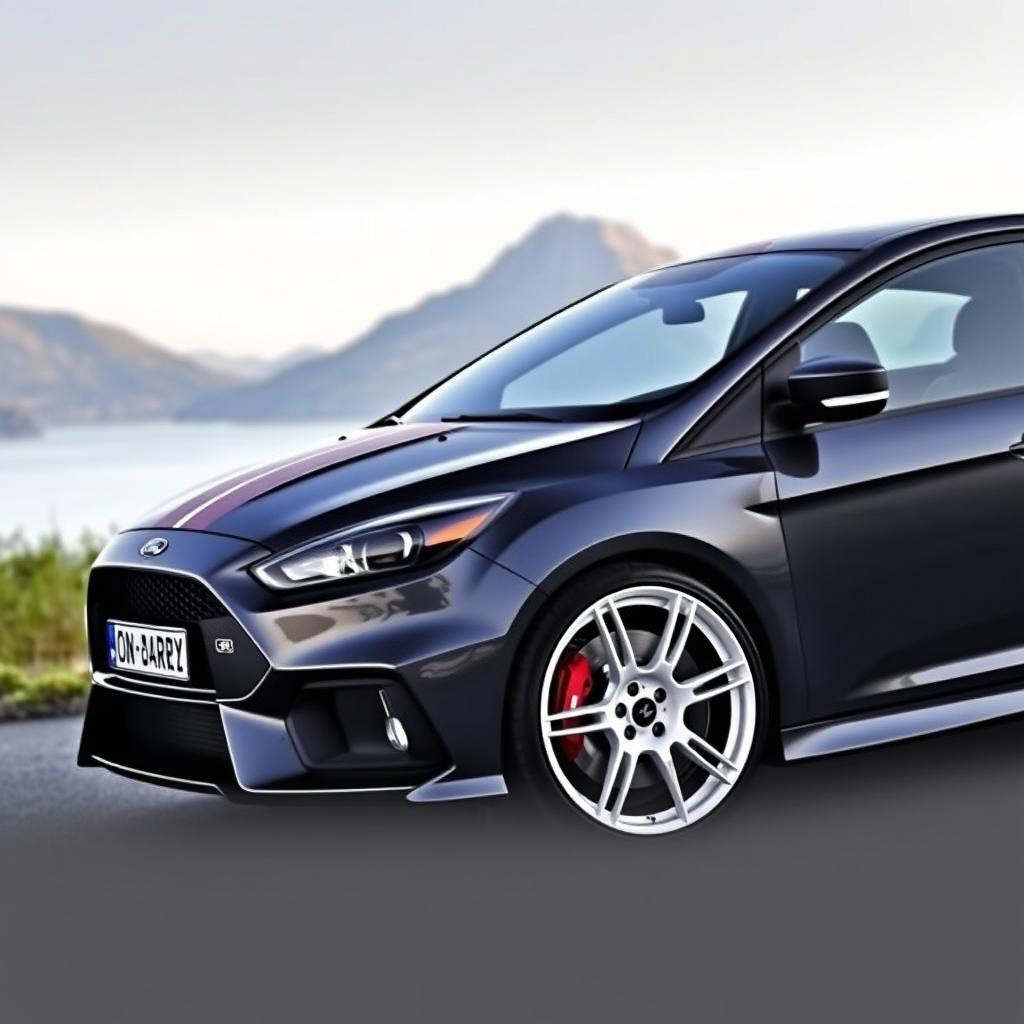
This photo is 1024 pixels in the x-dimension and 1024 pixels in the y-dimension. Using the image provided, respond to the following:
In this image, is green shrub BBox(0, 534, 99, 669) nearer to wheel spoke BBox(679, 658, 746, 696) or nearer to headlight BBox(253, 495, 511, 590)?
headlight BBox(253, 495, 511, 590)

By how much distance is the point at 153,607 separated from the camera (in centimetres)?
546

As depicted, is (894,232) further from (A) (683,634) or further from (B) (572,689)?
(B) (572,689)

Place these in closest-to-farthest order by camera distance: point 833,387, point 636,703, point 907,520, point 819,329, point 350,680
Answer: point 350,680, point 636,703, point 833,387, point 907,520, point 819,329

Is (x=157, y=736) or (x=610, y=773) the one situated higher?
(x=157, y=736)

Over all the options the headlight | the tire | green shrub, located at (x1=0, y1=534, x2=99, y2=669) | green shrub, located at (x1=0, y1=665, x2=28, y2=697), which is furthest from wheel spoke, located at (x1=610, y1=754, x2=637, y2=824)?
green shrub, located at (x1=0, y1=534, x2=99, y2=669)

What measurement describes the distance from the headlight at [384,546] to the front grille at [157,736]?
40cm

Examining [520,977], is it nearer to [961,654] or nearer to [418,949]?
→ [418,949]

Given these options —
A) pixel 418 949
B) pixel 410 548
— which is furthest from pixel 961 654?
pixel 418 949

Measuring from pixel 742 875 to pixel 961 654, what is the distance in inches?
46.7

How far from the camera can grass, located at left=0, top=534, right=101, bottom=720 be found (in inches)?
348

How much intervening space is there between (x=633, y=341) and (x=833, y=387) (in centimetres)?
117

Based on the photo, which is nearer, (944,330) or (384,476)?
(384,476)

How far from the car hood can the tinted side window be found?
786mm

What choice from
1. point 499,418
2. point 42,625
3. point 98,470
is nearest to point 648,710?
point 499,418
